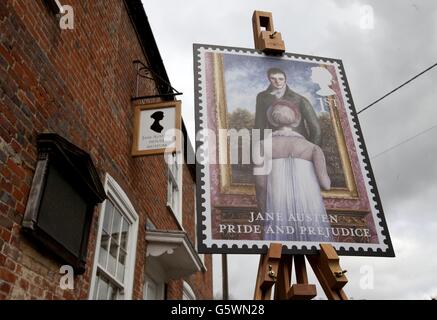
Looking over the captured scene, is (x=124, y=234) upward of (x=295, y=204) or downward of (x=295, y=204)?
upward

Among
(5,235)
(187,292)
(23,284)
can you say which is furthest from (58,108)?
(187,292)

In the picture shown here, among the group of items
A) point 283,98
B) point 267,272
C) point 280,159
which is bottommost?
point 267,272

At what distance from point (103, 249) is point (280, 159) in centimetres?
229

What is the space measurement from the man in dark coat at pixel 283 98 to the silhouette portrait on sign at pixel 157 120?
1919 millimetres

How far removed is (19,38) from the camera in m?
3.22

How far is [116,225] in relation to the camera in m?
5.02

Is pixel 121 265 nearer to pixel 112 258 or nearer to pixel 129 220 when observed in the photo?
pixel 112 258

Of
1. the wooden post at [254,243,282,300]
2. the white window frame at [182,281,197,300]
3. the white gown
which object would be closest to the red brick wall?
the wooden post at [254,243,282,300]

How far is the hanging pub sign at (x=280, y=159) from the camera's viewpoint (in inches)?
130

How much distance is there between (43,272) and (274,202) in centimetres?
197

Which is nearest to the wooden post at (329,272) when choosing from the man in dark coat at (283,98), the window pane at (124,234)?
the man in dark coat at (283,98)

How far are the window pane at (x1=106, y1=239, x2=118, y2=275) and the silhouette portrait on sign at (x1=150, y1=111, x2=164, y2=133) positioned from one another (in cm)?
162

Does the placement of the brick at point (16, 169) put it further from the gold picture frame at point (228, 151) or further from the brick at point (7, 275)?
the gold picture frame at point (228, 151)
